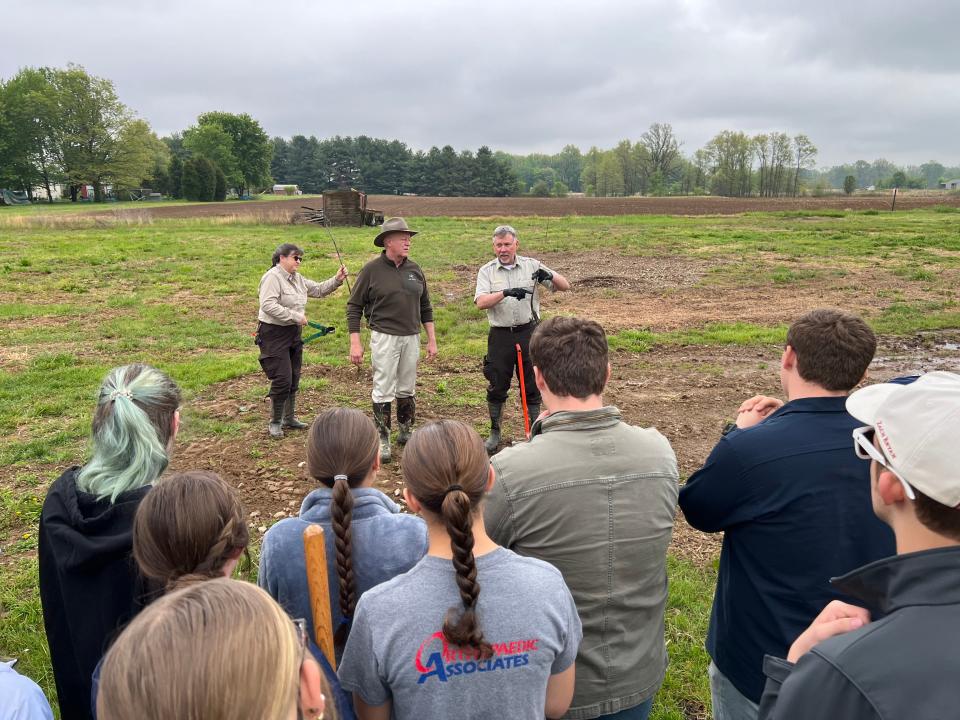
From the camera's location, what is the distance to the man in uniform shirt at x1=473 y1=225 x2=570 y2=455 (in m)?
6.08

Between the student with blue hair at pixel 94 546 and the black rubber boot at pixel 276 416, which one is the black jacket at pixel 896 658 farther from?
the black rubber boot at pixel 276 416

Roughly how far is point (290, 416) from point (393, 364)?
4.63 ft

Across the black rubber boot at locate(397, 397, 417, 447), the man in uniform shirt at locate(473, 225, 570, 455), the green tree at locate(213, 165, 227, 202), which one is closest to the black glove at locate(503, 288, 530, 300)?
the man in uniform shirt at locate(473, 225, 570, 455)

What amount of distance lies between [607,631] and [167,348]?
31.6 feet

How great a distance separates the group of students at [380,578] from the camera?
3.57 feet

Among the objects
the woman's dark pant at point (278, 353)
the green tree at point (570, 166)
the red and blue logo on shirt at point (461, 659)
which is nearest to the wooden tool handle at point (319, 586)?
the red and blue logo on shirt at point (461, 659)

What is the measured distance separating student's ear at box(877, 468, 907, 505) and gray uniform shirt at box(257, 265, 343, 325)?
5.81 meters

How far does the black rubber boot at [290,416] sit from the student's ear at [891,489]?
611cm

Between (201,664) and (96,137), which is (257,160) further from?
(201,664)

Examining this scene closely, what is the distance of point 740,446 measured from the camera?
2.10 meters

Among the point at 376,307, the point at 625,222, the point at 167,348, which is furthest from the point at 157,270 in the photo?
the point at 625,222

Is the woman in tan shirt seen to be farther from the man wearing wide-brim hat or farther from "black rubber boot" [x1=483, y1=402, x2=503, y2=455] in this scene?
"black rubber boot" [x1=483, y1=402, x2=503, y2=455]

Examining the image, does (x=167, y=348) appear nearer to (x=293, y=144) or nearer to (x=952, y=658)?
(x=952, y=658)

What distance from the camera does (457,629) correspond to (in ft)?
4.99
